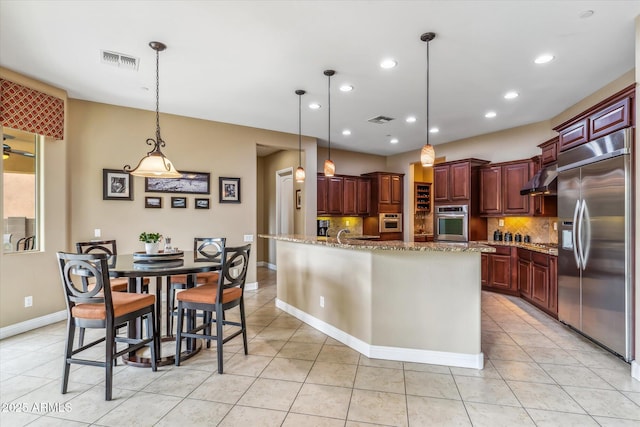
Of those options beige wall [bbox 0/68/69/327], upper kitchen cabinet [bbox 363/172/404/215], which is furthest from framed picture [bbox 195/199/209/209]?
upper kitchen cabinet [bbox 363/172/404/215]

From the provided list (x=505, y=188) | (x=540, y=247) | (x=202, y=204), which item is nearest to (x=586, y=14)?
(x=540, y=247)

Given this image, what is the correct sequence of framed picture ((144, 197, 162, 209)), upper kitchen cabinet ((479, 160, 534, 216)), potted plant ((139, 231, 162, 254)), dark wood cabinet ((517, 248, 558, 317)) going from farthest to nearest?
upper kitchen cabinet ((479, 160, 534, 216)) → framed picture ((144, 197, 162, 209)) → dark wood cabinet ((517, 248, 558, 317)) → potted plant ((139, 231, 162, 254))

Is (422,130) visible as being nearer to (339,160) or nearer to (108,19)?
(339,160)

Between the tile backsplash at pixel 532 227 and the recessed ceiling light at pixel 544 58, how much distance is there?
2.91 m

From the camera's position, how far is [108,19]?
2680mm

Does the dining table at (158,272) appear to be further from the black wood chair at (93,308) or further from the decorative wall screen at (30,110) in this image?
the decorative wall screen at (30,110)

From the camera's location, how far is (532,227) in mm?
5637

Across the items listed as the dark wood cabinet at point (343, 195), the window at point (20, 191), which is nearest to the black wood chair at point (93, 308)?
the window at point (20, 191)

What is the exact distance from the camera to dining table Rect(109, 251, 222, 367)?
104 inches

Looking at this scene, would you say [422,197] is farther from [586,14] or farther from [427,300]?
[586,14]

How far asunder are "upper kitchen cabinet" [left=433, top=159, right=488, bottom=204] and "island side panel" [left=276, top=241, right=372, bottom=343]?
3.56m

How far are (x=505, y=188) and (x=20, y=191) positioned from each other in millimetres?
7022

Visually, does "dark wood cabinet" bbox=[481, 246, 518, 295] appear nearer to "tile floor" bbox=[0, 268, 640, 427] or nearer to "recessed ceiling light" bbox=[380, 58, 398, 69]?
"tile floor" bbox=[0, 268, 640, 427]

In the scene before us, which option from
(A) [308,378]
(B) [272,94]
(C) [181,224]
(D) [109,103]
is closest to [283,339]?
(A) [308,378]
